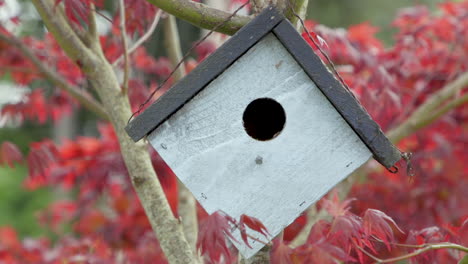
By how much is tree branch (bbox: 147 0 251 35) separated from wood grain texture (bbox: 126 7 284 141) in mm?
151

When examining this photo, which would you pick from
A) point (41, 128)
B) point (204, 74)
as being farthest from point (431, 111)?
point (41, 128)

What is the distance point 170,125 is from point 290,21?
42cm

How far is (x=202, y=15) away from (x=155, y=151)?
122 centimetres

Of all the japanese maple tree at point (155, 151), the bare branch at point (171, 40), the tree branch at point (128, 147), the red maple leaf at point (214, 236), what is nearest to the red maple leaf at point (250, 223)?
the red maple leaf at point (214, 236)

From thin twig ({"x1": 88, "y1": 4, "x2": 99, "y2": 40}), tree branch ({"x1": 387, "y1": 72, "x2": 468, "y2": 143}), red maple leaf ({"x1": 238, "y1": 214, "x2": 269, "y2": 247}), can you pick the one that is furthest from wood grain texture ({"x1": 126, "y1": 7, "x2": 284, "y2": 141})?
tree branch ({"x1": 387, "y1": 72, "x2": 468, "y2": 143})

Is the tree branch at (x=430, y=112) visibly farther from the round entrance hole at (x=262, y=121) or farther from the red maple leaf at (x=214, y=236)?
the red maple leaf at (x=214, y=236)

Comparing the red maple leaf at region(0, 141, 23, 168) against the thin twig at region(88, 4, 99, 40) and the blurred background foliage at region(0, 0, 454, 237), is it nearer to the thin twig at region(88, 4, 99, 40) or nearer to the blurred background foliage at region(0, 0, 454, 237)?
the thin twig at region(88, 4, 99, 40)

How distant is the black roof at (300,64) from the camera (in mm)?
1481

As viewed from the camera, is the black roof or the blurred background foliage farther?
the blurred background foliage

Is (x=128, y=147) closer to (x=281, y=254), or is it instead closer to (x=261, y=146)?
(x=261, y=146)

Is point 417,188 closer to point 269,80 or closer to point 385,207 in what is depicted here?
point 385,207

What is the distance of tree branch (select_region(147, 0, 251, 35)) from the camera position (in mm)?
1626

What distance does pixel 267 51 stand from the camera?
1.53 m

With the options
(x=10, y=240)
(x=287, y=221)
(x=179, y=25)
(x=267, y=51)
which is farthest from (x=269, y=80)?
Result: (x=179, y=25)
